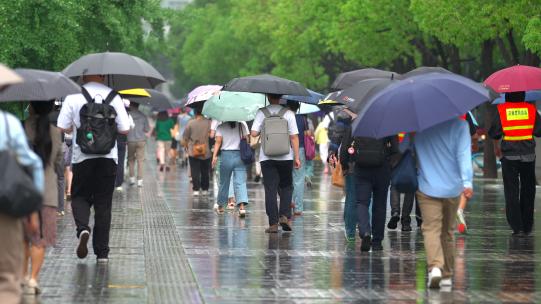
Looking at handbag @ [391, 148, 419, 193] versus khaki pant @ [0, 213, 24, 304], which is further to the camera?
handbag @ [391, 148, 419, 193]

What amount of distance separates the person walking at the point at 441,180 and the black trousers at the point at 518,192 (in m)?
4.80

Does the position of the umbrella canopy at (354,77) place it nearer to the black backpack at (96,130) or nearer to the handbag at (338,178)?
the handbag at (338,178)

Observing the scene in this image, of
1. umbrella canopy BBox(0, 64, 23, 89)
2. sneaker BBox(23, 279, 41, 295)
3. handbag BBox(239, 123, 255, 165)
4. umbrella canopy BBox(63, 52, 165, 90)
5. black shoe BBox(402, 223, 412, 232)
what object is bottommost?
sneaker BBox(23, 279, 41, 295)

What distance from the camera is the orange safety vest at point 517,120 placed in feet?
51.1

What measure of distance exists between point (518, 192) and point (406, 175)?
5.21 meters

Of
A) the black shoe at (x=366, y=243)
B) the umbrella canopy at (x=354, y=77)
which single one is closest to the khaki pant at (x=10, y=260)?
the black shoe at (x=366, y=243)

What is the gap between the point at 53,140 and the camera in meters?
10.6

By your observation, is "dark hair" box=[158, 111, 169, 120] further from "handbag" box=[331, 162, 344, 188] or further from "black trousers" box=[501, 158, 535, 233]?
"black trousers" box=[501, 158, 535, 233]

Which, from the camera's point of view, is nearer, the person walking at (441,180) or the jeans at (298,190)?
the person walking at (441,180)

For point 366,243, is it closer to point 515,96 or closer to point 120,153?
point 515,96

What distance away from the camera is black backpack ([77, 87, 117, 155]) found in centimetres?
1197

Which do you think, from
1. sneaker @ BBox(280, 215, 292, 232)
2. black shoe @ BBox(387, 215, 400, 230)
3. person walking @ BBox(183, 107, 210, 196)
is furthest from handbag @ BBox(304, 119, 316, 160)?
sneaker @ BBox(280, 215, 292, 232)

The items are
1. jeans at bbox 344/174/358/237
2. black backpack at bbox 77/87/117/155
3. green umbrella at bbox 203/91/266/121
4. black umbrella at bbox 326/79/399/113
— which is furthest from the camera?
green umbrella at bbox 203/91/266/121

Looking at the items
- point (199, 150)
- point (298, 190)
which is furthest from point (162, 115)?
point (298, 190)
